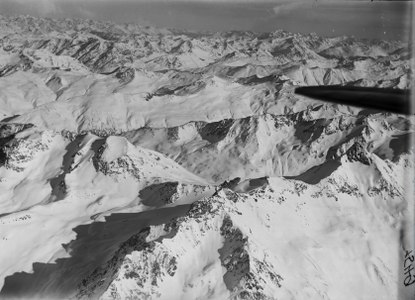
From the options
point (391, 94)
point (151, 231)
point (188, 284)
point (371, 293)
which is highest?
point (391, 94)

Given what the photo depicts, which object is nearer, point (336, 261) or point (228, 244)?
point (228, 244)

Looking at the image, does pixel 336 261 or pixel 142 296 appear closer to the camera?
pixel 142 296

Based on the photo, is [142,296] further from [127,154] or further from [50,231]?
[127,154]

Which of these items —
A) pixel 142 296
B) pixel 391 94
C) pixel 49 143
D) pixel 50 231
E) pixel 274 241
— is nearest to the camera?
pixel 391 94

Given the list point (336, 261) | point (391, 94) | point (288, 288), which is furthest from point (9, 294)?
point (391, 94)

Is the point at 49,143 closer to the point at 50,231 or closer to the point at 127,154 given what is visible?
the point at 127,154

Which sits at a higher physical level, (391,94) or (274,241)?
(391,94)

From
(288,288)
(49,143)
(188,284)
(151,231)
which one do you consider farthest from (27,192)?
(288,288)

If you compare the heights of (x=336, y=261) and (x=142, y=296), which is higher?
(x=142, y=296)

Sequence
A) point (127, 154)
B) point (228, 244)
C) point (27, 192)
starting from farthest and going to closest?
point (127, 154) < point (27, 192) < point (228, 244)
